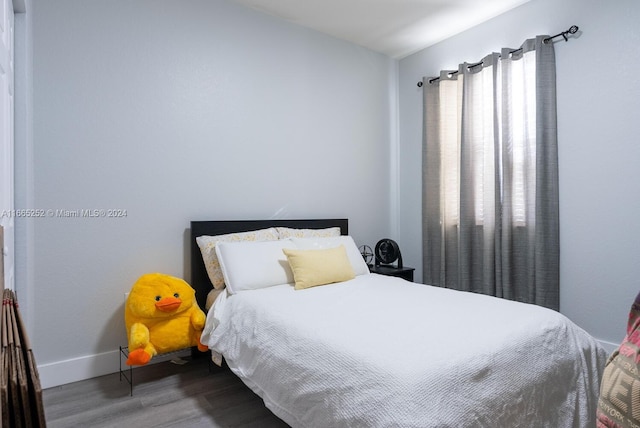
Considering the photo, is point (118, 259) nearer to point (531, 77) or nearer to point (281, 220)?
point (281, 220)

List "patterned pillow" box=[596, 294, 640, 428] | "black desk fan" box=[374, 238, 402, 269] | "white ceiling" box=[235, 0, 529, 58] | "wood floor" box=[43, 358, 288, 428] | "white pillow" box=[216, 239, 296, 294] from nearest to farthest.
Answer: "patterned pillow" box=[596, 294, 640, 428] → "wood floor" box=[43, 358, 288, 428] → "white pillow" box=[216, 239, 296, 294] → "white ceiling" box=[235, 0, 529, 58] → "black desk fan" box=[374, 238, 402, 269]

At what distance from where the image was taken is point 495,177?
3092 mm

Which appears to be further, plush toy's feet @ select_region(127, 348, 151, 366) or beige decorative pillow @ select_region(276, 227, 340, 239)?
beige decorative pillow @ select_region(276, 227, 340, 239)

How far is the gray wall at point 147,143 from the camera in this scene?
7.63ft

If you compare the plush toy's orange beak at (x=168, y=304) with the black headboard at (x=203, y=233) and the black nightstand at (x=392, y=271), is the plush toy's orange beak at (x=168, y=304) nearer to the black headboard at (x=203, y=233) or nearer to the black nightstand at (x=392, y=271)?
the black headboard at (x=203, y=233)

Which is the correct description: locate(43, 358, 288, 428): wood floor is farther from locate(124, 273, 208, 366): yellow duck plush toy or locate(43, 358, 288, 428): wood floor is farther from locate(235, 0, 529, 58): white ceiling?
locate(235, 0, 529, 58): white ceiling

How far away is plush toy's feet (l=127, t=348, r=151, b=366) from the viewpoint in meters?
2.16

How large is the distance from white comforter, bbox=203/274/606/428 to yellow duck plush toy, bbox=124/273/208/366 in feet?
1.16

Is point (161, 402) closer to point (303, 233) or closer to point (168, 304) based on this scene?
point (168, 304)

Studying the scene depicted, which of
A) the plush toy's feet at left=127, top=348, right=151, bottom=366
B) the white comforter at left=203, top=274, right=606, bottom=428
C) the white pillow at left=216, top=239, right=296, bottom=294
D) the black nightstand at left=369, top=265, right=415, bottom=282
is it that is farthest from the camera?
the black nightstand at left=369, top=265, right=415, bottom=282

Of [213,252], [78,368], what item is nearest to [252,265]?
[213,252]

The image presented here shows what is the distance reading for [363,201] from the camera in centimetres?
389

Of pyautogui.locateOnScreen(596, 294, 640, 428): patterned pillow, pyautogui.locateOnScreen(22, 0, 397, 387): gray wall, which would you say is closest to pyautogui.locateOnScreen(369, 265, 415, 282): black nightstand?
pyautogui.locateOnScreen(22, 0, 397, 387): gray wall

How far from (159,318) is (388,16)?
10.1ft
